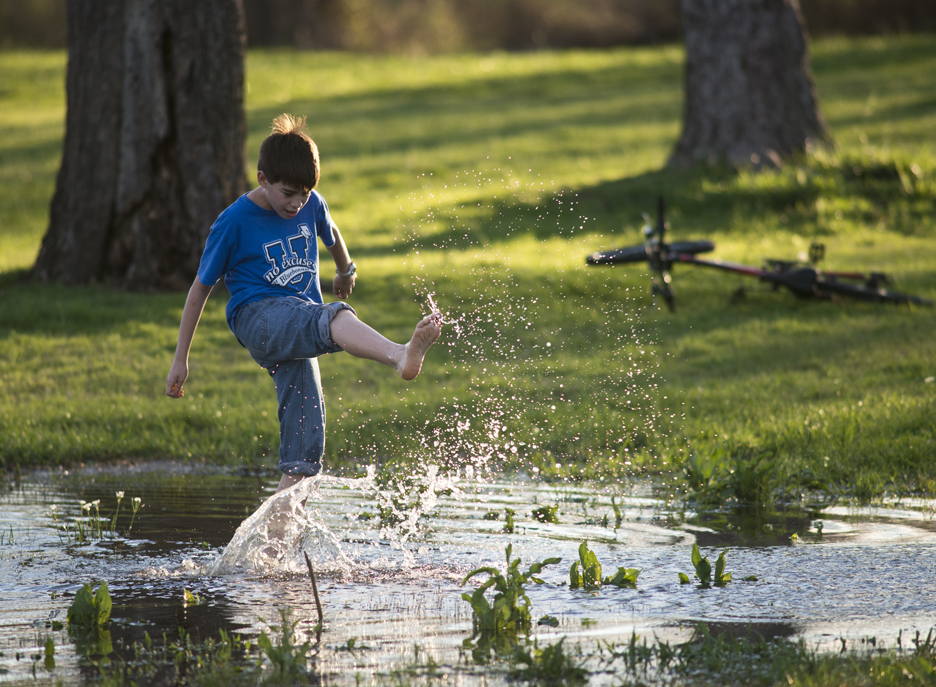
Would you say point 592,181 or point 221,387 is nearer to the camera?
point 221,387

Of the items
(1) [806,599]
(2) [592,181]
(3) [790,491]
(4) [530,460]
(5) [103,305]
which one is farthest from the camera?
(2) [592,181]

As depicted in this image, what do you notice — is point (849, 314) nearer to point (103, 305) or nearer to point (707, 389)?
point (707, 389)

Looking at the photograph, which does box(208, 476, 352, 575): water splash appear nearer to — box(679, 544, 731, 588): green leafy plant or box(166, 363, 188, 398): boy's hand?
box(166, 363, 188, 398): boy's hand

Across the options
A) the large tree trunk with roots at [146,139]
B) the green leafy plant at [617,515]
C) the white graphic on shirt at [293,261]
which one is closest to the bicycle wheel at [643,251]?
the green leafy plant at [617,515]

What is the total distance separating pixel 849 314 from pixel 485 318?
3214 millimetres

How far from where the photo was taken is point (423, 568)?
14.6 feet

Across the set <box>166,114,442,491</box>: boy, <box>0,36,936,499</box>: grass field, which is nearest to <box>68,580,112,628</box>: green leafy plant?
<box>166,114,442,491</box>: boy

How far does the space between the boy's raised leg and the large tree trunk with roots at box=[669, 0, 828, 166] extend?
10.7 m

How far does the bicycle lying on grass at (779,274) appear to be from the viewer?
8844 mm

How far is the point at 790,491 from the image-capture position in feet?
18.5

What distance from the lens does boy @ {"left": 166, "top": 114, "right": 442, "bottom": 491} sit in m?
4.29

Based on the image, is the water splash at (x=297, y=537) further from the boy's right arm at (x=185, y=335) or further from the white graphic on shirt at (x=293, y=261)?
the white graphic on shirt at (x=293, y=261)

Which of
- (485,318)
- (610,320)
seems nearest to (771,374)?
(610,320)

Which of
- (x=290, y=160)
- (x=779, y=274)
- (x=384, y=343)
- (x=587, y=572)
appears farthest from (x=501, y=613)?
(x=779, y=274)
